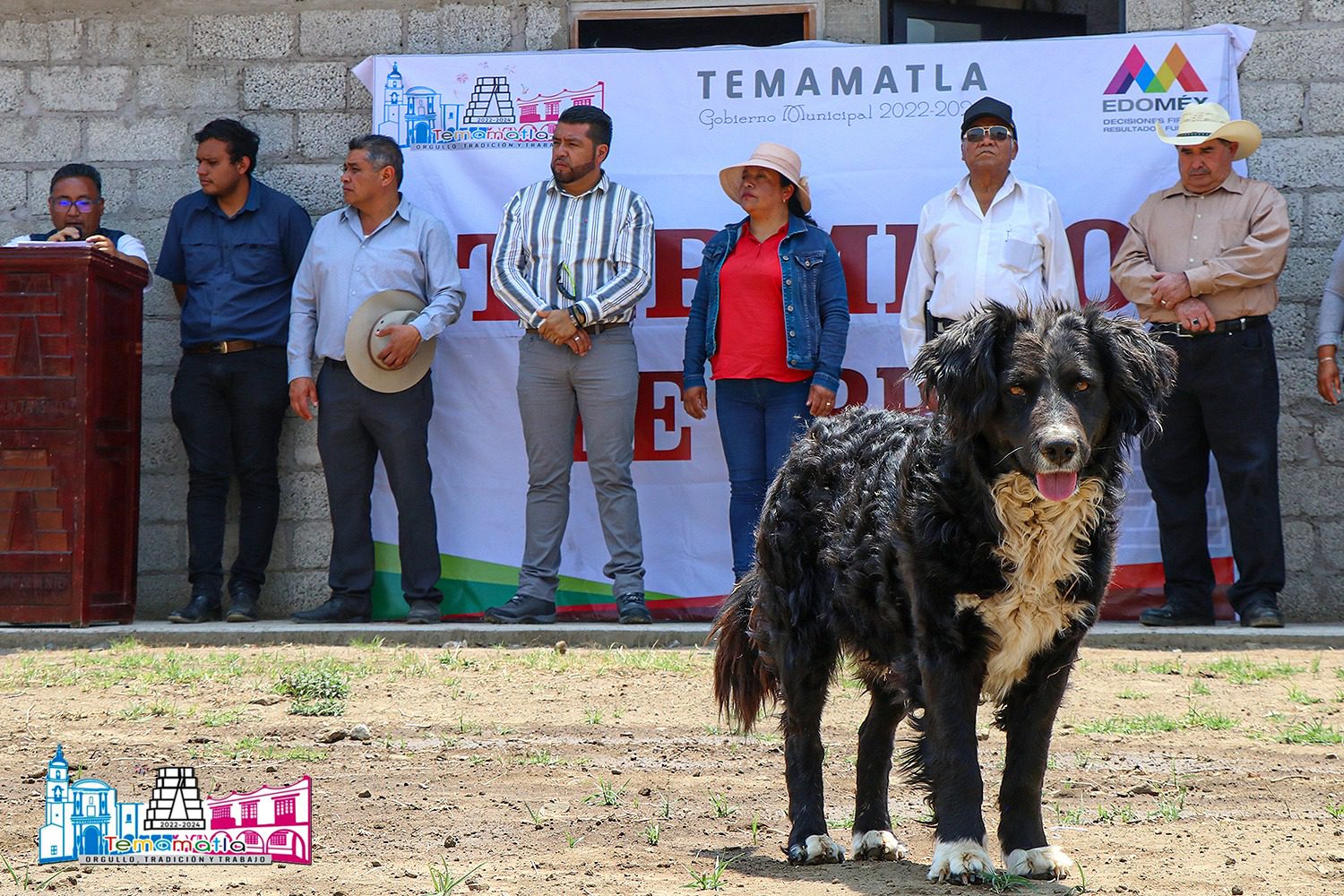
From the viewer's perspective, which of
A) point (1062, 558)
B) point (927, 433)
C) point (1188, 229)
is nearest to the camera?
point (1062, 558)

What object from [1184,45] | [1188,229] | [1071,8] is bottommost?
[1188,229]

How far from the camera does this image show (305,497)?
9.84 meters

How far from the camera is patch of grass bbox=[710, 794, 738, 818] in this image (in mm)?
4680

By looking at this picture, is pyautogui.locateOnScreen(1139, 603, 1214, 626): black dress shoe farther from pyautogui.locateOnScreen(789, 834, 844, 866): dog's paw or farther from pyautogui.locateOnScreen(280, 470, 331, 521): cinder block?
pyautogui.locateOnScreen(280, 470, 331, 521): cinder block

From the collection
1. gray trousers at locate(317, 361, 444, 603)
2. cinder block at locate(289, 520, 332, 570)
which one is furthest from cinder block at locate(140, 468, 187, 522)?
gray trousers at locate(317, 361, 444, 603)

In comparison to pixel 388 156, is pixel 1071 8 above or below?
above

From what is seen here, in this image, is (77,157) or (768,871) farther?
(77,157)

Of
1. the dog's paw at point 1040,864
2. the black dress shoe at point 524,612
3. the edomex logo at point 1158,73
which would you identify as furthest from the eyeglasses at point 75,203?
the dog's paw at point 1040,864

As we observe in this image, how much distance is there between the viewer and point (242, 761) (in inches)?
208

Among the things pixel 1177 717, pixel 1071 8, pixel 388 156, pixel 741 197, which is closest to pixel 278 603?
pixel 388 156

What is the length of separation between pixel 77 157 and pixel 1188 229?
7199mm

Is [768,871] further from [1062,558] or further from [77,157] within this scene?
[77,157]

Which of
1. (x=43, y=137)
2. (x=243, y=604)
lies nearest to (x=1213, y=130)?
(x=243, y=604)

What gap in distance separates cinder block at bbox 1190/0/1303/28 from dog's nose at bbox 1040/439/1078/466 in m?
Answer: 6.62
